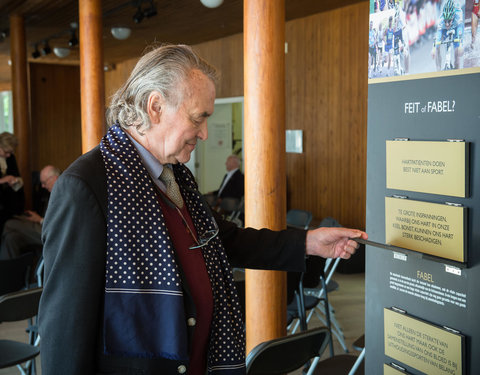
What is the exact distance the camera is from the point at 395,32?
5.48 ft

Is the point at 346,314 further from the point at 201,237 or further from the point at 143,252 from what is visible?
the point at 143,252

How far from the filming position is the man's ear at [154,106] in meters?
1.43

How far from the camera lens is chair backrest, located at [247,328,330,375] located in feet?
6.61

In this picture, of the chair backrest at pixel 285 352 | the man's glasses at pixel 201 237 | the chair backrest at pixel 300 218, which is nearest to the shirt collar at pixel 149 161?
the man's glasses at pixel 201 237

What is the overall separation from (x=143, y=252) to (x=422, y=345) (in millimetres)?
972

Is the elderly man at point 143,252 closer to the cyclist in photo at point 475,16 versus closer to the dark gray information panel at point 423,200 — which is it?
the dark gray information panel at point 423,200

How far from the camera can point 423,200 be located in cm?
163

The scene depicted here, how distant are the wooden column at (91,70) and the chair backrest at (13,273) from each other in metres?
1.55

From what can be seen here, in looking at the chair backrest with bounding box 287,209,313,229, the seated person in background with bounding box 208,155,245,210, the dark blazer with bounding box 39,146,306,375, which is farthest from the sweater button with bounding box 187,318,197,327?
the seated person in background with bounding box 208,155,245,210

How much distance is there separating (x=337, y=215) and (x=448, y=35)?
636 cm

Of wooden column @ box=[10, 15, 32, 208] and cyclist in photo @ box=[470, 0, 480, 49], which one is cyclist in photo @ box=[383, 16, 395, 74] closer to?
cyclist in photo @ box=[470, 0, 480, 49]

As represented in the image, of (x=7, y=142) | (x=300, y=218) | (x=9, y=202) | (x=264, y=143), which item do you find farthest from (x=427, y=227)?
(x=7, y=142)

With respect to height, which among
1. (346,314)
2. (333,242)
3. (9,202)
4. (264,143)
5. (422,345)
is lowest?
(346,314)

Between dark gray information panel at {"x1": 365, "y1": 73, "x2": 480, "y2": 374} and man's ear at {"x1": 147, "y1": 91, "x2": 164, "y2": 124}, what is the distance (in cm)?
76
